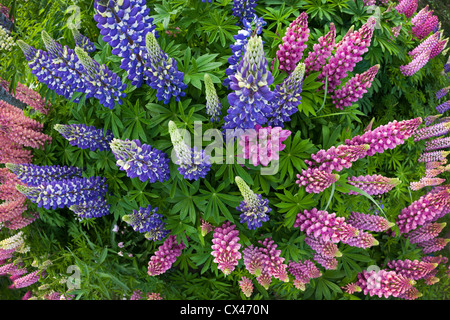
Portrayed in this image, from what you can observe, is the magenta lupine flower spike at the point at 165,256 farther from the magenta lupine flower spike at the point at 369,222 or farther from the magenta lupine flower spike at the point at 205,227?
the magenta lupine flower spike at the point at 369,222

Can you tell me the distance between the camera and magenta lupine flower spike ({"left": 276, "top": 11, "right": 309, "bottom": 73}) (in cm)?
241

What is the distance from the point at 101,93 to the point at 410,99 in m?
3.28

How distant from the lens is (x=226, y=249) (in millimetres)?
2529

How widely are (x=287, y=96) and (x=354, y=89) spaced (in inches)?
27.7

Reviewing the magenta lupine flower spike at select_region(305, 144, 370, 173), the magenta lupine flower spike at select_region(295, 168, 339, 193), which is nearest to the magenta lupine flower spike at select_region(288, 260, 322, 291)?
the magenta lupine flower spike at select_region(295, 168, 339, 193)

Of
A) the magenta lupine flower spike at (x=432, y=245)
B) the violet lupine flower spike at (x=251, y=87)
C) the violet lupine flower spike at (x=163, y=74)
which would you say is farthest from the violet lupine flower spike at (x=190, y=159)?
the magenta lupine flower spike at (x=432, y=245)

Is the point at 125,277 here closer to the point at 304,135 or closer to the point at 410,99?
the point at 304,135

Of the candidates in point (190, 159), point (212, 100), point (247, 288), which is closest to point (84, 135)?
point (190, 159)

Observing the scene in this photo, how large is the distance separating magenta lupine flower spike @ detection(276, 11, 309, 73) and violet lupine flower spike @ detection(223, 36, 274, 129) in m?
0.57

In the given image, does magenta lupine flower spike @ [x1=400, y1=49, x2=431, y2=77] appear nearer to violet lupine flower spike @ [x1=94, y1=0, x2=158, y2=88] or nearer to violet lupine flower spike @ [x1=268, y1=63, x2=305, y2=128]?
violet lupine flower spike @ [x1=268, y1=63, x2=305, y2=128]

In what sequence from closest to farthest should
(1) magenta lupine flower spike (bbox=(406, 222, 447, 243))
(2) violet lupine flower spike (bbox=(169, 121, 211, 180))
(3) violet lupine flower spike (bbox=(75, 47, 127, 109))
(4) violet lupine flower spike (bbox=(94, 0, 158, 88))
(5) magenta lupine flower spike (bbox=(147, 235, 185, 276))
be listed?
1. (4) violet lupine flower spike (bbox=(94, 0, 158, 88))
2. (2) violet lupine flower spike (bbox=(169, 121, 211, 180))
3. (3) violet lupine flower spike (bbox=(75, 47, 127, 109))
4. (5) magenta lupine flower spike (bbox=(147, 235, 185, 276))
5. (1) magenta lupine flower spike (bbox=(406, 222, 447, 243))

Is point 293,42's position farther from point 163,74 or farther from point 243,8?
point 163,74

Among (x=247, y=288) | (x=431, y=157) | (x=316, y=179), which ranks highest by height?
(x=316, y=179)

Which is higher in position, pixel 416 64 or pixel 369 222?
pixel 416 64
